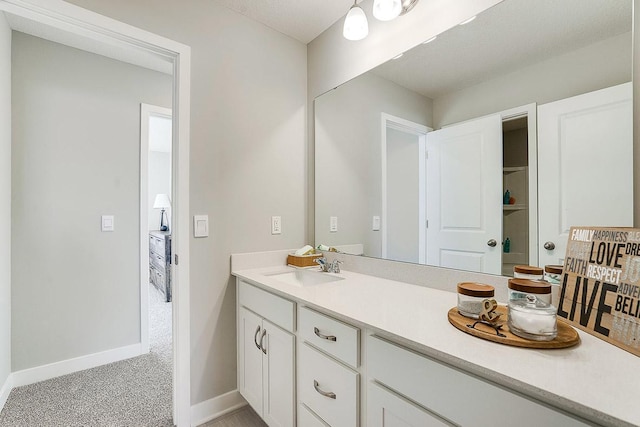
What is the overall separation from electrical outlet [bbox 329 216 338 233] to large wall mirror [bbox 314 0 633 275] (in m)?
0.17

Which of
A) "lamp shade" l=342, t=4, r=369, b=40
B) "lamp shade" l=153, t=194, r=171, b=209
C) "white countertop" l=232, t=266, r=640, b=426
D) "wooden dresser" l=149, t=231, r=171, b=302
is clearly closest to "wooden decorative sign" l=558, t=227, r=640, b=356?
"white countertop" l=232, t=266, r=640, b=426

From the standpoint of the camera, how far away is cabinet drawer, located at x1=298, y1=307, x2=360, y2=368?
3.37 feet

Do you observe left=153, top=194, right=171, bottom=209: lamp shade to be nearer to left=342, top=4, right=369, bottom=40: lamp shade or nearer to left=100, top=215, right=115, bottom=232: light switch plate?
left=100, top=215, right=115, bottom=232: light switch plate

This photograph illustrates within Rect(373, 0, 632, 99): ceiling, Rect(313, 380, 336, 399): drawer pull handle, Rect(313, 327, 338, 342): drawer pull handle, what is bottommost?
Rect(313, 380, 336, 399): drawer pull handle

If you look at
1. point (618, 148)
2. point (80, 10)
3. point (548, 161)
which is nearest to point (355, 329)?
point (548, 161)

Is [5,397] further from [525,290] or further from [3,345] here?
[525,290]

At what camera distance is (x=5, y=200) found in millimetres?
1909

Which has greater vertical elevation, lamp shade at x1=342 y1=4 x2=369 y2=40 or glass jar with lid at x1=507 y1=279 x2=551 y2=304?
lamp shade at x1=342 y1=4 x2=369 y2=40

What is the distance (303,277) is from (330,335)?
80 cm

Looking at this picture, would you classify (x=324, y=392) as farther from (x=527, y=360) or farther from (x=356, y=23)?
(x=356, y=23)

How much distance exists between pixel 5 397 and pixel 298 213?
2.16m

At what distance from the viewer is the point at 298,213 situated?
2.16 m

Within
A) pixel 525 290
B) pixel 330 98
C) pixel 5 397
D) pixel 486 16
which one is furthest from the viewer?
pixel 330 98

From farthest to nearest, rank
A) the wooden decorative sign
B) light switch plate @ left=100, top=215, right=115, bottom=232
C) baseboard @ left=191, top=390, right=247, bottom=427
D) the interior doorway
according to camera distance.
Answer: the interior doorway → light switch plate @ left=100, top=215, right=115, bottom=232 → baseboard @ left=191, top=390, right=247, bottom=427 → the wooden decorative sign
